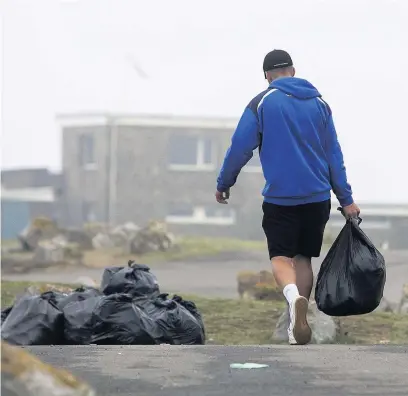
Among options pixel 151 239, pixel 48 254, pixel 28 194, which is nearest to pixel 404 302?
pixel 151 239

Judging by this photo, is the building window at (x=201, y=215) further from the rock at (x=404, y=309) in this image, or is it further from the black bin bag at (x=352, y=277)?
the black bin bag at (x=352, y=277)

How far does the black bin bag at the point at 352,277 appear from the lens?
5078 mm

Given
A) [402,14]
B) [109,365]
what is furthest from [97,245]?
[109,365]

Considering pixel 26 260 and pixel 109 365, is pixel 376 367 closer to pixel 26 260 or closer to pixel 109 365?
pixel 109 365

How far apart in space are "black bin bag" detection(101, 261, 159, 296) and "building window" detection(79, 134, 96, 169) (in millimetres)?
6930

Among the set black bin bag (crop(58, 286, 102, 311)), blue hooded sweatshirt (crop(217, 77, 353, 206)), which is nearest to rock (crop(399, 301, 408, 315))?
black bin bag (crop(58, 286, 102, 311))

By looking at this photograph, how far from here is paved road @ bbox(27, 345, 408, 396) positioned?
3.51 m

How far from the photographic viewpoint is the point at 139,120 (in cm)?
1257

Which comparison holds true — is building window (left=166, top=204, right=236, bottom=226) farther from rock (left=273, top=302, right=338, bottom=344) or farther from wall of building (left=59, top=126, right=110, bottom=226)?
rock (left=273, top=302, right=338, bottom=344)

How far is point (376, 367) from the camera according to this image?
161 inches

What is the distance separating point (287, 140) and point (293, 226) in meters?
0.40

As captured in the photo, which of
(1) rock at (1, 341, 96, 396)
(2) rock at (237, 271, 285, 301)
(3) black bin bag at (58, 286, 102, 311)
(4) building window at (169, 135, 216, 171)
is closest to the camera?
(1) rock at (1, 341, 96, 396)

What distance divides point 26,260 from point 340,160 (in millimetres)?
7646

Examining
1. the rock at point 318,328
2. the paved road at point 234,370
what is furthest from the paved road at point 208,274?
the paved road at point 234,370
